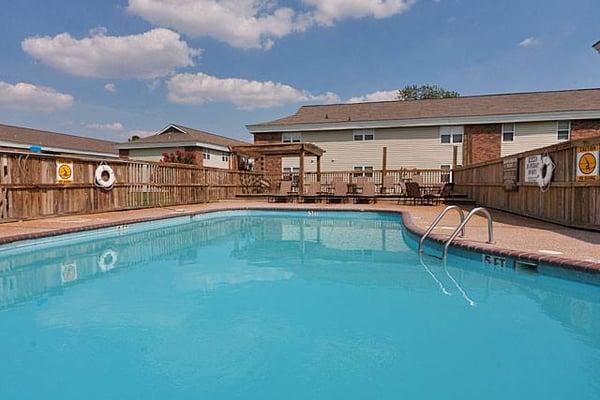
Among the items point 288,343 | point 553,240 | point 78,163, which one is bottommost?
point 288,343

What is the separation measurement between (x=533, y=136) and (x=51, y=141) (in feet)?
93.0

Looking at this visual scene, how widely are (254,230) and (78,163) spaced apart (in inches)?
206

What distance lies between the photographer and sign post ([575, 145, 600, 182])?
7.39 metres

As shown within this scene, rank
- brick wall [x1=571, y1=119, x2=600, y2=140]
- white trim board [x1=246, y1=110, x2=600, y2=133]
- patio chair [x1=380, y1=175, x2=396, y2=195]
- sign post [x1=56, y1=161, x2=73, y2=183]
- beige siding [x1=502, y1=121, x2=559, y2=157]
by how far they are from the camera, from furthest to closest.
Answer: beige siding [x1=502, y1=121, x2=559, y2=157]
white trim board [x1=246, y1=110, x2=600, y2=133]
brick wall [x1=571, y1=119, x2=600, y2=140]
patio chair [x1=380, y1=175, x2=396, y2=195]
sign post [x1=56, y1=161, x2=73, y2=183]

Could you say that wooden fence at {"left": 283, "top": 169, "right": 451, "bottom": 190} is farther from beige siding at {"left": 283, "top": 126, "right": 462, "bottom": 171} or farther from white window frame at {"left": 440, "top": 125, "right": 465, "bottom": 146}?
white window frame at {"left": 440, "top": 125, "right": 465, "bottom": 146}

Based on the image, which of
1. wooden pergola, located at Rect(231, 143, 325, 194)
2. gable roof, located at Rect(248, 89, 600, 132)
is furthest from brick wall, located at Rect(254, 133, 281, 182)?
wooden pergola, located at Rect(231, 143, 325, 194)

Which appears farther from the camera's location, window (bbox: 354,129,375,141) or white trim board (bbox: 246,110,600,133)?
window (bbox: 354,129,375,141)

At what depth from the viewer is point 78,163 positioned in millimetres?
11336

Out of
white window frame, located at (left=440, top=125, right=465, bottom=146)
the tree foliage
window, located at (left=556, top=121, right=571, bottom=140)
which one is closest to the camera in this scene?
window, located at (left=556, top=121, right=571, bottom=140)

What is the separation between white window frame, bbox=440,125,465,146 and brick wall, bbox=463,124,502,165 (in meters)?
0.20

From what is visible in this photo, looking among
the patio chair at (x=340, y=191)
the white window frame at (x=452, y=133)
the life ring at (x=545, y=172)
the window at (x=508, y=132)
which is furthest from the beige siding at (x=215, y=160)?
the life ring at (x=545, y=172)

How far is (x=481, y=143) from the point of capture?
20.5 metres

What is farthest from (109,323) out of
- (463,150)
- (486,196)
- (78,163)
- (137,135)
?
(137,135)

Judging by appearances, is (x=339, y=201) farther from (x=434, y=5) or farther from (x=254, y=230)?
(x=434, y=5)
